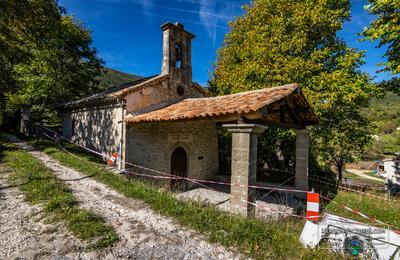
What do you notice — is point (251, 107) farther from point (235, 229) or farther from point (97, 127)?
point (97, 127)

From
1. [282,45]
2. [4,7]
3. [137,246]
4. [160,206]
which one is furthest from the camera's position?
[282,45]

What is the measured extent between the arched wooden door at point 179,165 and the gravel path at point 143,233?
4.73 m

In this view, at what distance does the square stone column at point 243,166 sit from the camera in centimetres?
557

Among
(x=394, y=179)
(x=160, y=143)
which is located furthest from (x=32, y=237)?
(x=394, y=179)

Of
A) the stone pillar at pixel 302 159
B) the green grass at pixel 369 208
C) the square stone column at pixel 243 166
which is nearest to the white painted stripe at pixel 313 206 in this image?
the square stone column at pixel 243 166

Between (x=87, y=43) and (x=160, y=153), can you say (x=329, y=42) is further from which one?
(x=87, y=43)

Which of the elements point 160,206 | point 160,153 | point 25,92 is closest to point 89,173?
point 160,153

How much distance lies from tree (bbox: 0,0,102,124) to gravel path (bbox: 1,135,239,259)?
8.85 m

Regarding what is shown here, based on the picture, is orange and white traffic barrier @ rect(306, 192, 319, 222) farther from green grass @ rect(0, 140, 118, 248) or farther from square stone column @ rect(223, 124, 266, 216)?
green grass @ rect(0, 140, 118, 248)

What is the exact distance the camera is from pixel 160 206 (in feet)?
15.5

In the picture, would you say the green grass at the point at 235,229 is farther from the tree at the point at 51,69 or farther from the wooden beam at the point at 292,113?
the tree at the point at 51,69

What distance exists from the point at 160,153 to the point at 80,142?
656cm

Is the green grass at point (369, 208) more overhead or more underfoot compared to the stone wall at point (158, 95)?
more underfoot

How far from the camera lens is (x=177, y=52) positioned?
11.8 meters
